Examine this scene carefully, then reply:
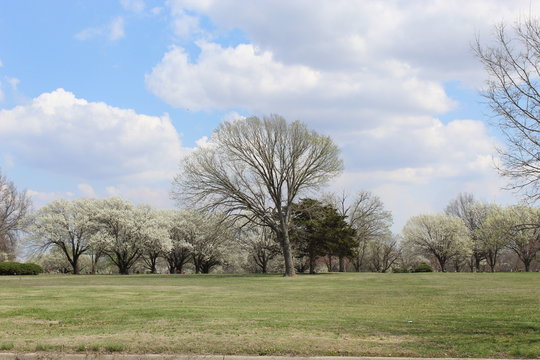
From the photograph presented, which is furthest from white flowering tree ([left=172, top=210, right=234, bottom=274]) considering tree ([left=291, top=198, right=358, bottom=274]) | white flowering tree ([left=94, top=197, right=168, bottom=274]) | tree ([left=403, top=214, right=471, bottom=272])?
tree ([left=403, top=214, right=471, bottom=272])

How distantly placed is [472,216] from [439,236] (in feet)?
41.6

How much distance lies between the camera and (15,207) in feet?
197

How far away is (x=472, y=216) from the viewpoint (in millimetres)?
84938

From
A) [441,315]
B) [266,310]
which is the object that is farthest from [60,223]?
[441,315]

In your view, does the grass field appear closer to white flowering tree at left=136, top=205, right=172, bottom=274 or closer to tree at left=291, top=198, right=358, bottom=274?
tree at left=291, top=198, right=358, bottom=274

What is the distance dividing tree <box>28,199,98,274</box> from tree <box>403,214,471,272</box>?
52000mm

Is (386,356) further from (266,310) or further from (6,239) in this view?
(6,239)

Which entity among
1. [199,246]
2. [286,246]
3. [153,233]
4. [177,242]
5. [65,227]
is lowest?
[199,246]

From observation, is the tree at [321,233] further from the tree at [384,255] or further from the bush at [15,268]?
the tree at [384,255]

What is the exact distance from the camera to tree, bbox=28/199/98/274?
61.3m

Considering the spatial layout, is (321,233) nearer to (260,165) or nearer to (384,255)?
(260,165)

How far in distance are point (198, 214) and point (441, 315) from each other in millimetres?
31613

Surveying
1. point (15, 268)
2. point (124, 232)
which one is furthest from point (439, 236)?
point (15, 268)

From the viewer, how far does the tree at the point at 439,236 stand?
7438 centimetres
